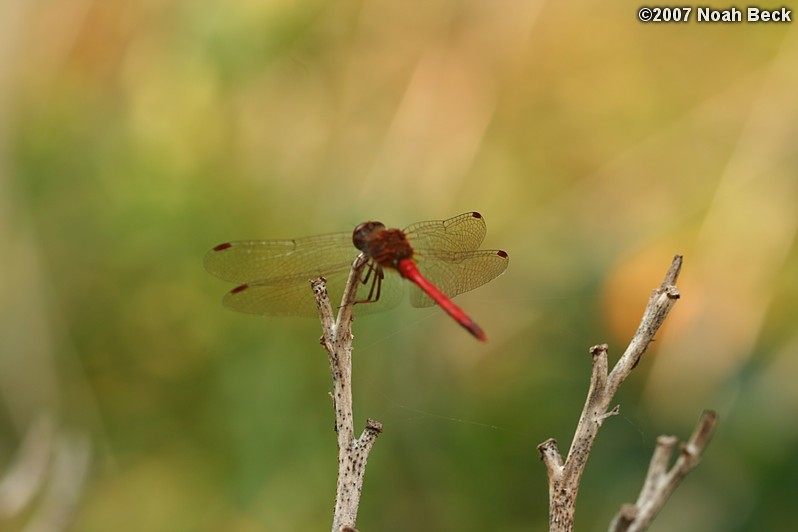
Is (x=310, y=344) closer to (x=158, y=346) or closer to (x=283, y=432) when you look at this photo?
(x=283, y=432)

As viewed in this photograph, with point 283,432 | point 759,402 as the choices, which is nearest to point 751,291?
point 759,402

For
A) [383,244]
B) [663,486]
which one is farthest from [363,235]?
[663,486]

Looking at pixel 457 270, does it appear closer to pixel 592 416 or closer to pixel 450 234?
pixel 450 234

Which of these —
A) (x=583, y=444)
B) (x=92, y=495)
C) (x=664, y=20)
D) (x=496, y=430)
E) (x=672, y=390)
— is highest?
(x=664, y=20)

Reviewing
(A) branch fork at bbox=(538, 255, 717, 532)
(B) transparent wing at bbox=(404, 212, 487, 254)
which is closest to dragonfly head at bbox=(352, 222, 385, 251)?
(B) transparent wing at bbox=(404, 212, 487, 254)

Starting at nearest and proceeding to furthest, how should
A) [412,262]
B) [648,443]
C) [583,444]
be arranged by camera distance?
[583,444], [412,262], [648,443]

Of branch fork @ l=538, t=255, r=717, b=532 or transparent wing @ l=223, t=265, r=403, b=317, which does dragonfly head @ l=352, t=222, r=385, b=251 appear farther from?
branch fork @ l=538, t=255, r=717, b=532

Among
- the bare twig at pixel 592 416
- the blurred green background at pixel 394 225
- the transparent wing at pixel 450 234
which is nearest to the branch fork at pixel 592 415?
the bare twig at pixel 592 416
